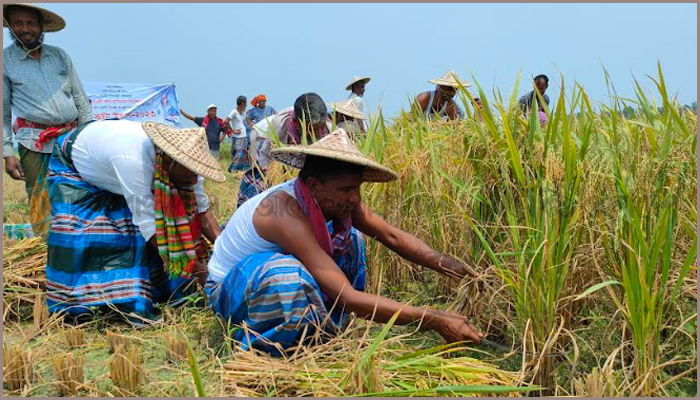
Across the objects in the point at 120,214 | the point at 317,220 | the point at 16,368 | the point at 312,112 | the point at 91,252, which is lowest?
the point at 16,368

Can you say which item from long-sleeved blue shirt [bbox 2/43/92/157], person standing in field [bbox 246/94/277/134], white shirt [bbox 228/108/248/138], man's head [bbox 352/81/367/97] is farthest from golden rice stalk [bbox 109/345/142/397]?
white shirt [bbox 228/108/248/138]

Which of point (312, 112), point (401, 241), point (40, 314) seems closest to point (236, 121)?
point (312, 112)

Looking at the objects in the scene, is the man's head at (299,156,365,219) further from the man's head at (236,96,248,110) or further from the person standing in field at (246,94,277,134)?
the man's head at (236,96,248,110)

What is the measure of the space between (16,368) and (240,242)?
817 mm

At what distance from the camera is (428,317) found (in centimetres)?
200

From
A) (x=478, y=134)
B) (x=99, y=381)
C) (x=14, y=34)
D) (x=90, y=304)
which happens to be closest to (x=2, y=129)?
(x=14, y=34)

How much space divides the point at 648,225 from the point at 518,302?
0.43m

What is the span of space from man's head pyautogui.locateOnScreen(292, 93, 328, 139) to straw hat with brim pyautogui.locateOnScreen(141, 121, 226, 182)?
85cm

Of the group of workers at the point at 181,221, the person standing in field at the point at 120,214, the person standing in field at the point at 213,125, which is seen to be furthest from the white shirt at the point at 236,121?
the person standing in field at the point at 120,214

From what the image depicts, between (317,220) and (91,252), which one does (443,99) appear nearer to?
(317,220)

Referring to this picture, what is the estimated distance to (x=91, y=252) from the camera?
2717 millimetres

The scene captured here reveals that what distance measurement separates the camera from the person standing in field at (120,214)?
2619 mm

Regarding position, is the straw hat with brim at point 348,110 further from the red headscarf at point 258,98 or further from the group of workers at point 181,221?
the red headscarf at point 258,98

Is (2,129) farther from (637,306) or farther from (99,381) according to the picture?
(637,306)
